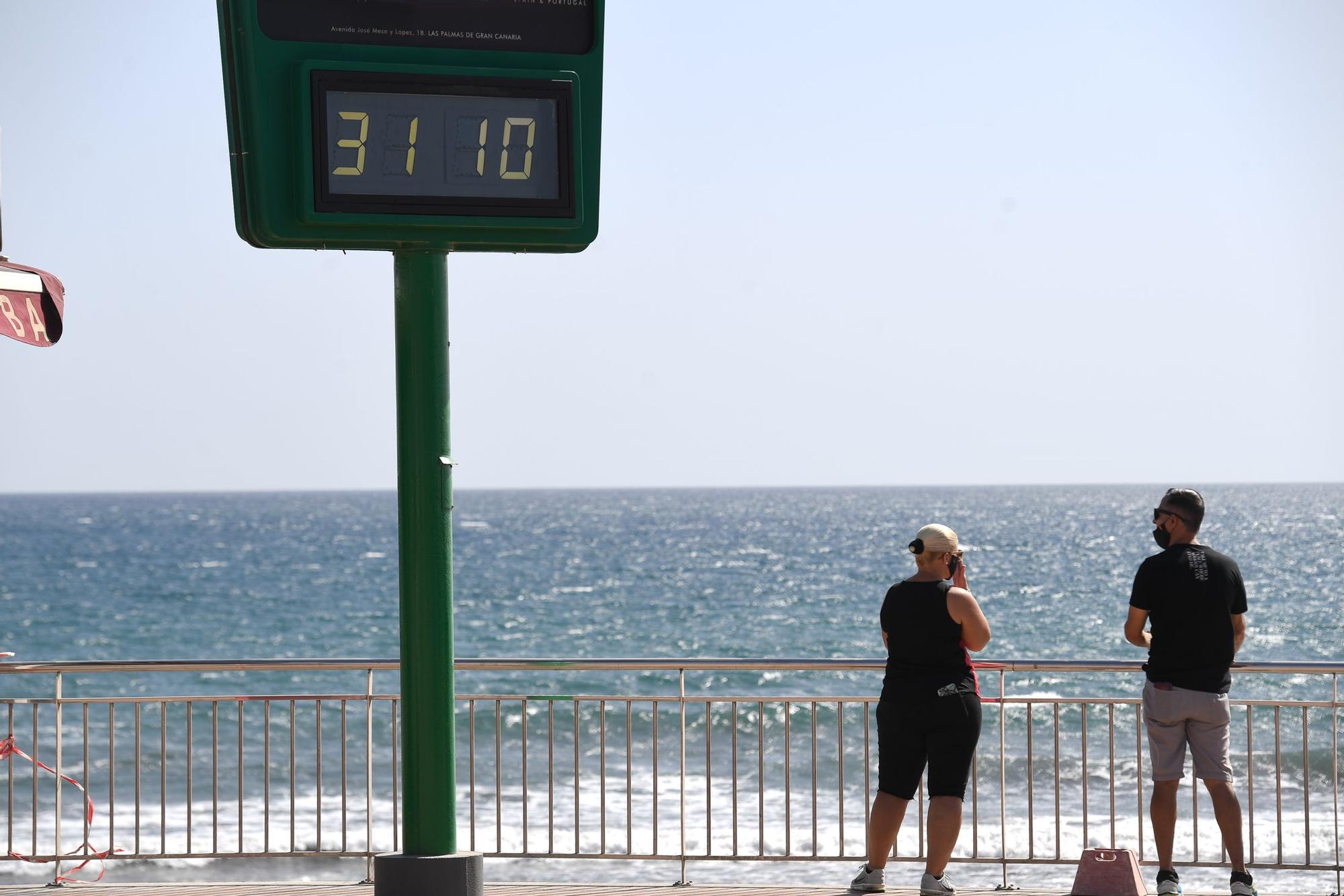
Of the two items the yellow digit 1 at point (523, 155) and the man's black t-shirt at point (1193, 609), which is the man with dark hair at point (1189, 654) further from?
the yellow digit 1 at point (523, 155)

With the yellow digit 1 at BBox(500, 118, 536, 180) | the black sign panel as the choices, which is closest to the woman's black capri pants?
the yellow digit 1 at BBox(500, 118, 536, 180)

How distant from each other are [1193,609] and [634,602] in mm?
46707

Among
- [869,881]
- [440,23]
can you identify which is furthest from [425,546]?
[869,881]

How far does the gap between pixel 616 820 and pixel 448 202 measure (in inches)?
477

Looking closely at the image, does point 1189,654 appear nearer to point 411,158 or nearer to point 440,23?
point 411,158

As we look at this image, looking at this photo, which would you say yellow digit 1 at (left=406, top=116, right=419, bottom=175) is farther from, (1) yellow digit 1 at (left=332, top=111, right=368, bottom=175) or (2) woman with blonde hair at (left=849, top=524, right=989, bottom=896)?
(2) woman with blonde hair at (left=849, top=524, right=989, bottom=896)

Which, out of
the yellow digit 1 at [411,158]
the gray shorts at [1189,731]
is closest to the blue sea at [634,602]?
the gray shorts at [1189,731]

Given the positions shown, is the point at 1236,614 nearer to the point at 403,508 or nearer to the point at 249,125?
the point at 403,508

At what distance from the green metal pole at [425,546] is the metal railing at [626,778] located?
1473 millimetres

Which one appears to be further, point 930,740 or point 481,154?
point 930,740

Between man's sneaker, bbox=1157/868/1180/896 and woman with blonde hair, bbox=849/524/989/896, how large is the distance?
0.97 m

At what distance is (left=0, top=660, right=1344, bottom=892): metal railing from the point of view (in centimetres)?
831

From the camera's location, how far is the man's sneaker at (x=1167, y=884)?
709 centimetres

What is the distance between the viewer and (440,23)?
19.6 ft
